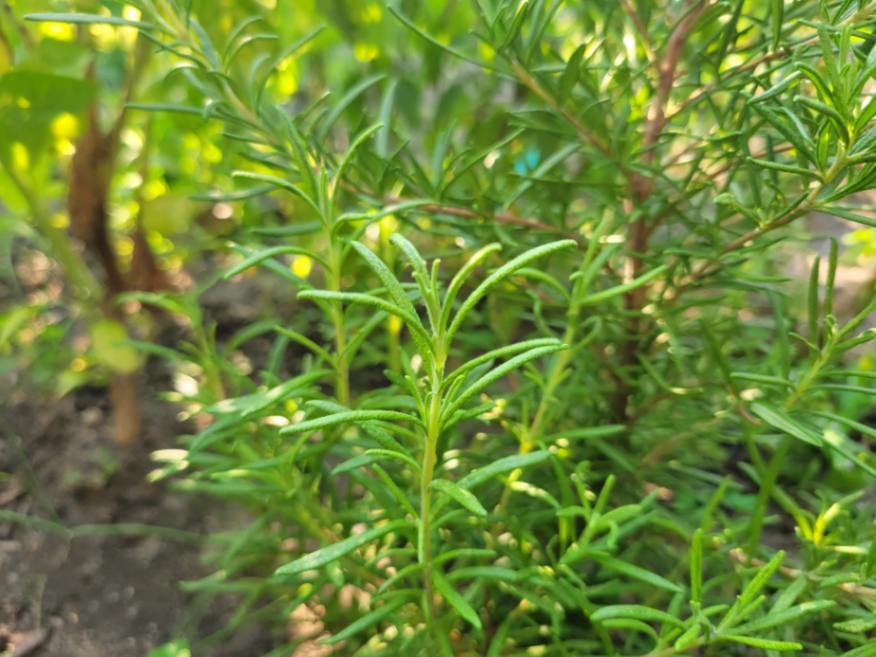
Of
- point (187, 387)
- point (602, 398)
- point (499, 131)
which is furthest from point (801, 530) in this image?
point (499, 131)

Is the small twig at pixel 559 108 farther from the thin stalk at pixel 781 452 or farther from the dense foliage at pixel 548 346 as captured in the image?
the thin stalk at pixel 781 452

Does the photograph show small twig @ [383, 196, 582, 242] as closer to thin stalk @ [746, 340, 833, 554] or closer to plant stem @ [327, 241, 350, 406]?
plant stem @ [327, 241, 350, 406]

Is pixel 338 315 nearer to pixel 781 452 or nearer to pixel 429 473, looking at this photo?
pixel 429 473

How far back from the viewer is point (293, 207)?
126 cm

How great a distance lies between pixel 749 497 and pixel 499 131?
0.70m

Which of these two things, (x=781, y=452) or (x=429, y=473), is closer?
(x=429, y=473)

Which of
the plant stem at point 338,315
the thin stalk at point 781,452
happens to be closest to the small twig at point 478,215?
the plant stem at point 338,315

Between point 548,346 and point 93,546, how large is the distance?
0.81m

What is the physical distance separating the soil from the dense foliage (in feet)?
0.25

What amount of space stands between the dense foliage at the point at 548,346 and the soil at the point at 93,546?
0.08 m

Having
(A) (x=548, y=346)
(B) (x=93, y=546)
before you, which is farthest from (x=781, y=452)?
(B) (x=93, y=546)

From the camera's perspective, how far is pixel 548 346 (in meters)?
0.42

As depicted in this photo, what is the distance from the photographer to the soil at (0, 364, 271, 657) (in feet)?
2.86

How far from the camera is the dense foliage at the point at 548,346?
0.52 m
